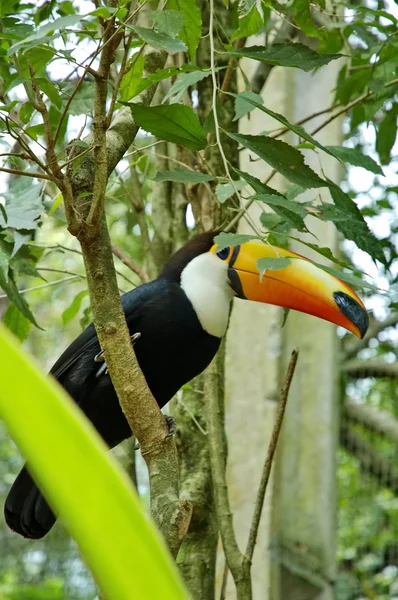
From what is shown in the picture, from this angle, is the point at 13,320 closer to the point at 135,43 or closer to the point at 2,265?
the point at 2,265

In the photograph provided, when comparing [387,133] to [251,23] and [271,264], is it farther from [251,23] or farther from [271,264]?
[271,264]

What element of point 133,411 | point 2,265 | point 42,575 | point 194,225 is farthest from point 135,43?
point 42,575

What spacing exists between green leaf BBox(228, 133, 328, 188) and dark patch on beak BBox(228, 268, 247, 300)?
0.83 metres

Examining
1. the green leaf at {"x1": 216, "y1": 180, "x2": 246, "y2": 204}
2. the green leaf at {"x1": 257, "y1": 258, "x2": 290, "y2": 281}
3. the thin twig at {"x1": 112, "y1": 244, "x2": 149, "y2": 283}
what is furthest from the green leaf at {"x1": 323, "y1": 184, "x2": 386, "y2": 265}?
the thin twig at {"x1": 112, "y1": 244, "x2": 149, "y2": 283}

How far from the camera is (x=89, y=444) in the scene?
266 millimetres

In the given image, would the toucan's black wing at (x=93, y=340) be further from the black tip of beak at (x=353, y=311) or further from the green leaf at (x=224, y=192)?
the green leaf at (x=224, y=192)

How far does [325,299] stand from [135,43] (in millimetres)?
679

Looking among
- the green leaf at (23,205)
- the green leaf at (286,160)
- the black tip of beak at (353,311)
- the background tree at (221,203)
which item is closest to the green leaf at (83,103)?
the background tree at (221,203)

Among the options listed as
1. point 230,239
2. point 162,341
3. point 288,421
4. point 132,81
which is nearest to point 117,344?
point 230,239

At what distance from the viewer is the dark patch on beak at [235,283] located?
196 centimetres

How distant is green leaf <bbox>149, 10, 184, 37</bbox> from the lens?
1085 millimetres

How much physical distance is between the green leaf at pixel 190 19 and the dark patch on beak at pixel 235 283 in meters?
0.77

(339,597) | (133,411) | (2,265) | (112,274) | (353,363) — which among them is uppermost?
(353,363)

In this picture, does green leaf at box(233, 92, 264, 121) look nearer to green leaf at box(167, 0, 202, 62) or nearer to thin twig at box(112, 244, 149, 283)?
green leaf at box(167, 0, 202, 62)
